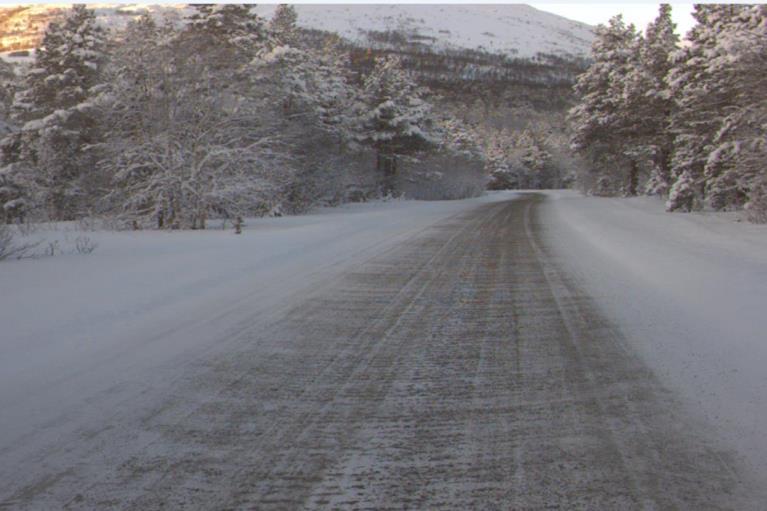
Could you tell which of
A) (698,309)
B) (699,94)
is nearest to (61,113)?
(699,94)

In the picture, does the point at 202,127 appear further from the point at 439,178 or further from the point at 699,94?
the point at 439,178

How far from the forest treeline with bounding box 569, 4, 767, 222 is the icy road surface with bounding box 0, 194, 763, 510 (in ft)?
39.6

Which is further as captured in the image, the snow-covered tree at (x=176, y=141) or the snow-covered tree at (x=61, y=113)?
the snow-covered tree at (x=61, y=113)

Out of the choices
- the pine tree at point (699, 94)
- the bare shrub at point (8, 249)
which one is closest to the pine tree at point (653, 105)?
the pine tree at point (699, 94)

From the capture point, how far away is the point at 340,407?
12.0ft

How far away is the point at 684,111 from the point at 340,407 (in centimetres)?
2272

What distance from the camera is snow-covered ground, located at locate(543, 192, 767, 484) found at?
373 cm

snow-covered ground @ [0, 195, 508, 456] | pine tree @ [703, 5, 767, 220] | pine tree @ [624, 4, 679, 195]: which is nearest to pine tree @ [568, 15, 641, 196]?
pine tree @ [624, 4, 679, 195]

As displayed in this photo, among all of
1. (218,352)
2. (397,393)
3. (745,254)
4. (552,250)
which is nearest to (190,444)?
(397,393)

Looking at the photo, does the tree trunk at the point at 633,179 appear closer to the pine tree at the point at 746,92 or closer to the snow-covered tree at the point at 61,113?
the pine tree at the point at 746,92

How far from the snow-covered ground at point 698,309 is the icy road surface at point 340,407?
0.20 meters

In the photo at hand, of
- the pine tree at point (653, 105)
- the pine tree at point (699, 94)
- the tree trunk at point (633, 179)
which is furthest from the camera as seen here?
the tree trunk at point (633, 179)

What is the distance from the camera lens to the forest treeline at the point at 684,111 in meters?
15.9

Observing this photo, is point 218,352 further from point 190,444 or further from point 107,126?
point 107,126
